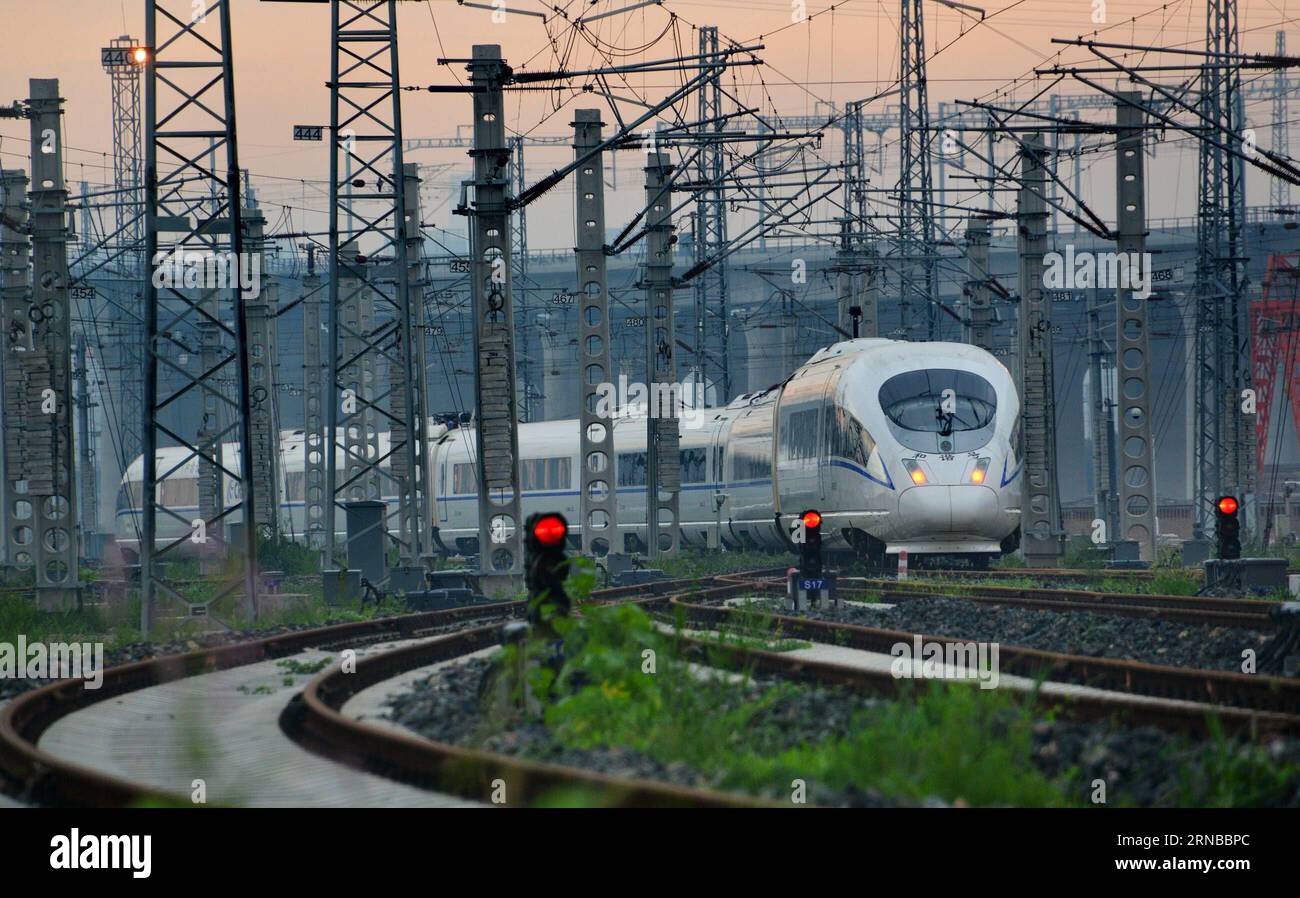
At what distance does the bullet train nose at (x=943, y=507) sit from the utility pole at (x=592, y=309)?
15.6 ft

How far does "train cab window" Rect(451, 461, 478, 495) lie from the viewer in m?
44.8

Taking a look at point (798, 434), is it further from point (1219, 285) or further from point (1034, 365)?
point (1219, 285)

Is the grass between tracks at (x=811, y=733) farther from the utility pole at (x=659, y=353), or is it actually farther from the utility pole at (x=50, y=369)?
the utility pole at (x=659, y=353)

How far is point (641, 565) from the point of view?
1161 inches

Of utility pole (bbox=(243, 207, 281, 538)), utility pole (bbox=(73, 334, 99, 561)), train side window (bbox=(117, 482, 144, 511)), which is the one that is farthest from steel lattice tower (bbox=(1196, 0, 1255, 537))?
train side window (bbox=(117, 482, 144, 511))

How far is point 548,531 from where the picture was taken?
10688 millimetres

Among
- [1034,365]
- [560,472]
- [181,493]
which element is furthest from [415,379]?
[181,493]

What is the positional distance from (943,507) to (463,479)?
22.5 m

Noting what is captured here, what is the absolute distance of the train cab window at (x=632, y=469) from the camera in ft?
130

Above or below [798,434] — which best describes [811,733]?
below

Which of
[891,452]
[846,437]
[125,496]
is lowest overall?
[125,496]
